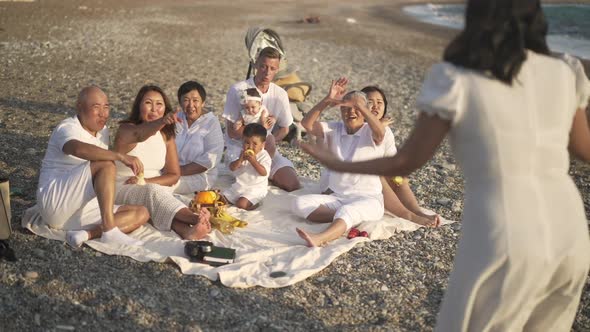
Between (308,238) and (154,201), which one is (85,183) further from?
(308,238)

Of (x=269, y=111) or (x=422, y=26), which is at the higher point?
(x=269, y=111)

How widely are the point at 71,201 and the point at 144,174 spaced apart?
2.58 feet

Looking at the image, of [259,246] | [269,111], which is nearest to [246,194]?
[259,246]

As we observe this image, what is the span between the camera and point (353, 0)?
2903 cm

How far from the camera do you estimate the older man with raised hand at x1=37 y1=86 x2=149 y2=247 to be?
5.17 m

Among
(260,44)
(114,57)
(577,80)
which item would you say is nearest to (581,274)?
(577,80)

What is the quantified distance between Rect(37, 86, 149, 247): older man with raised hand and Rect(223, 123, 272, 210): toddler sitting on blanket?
107 centimetres


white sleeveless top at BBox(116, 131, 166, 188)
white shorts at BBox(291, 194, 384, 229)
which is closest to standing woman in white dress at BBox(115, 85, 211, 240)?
white sleeveless top at BBox(116, 131, 166, 188)

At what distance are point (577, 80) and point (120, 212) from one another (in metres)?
3.70

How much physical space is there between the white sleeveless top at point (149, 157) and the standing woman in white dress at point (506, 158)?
3.10m

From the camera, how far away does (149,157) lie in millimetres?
5871

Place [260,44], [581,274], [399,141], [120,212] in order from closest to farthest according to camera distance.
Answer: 1. [581,274]
2. [120,212]
3. [260,44]
4. [399,141]

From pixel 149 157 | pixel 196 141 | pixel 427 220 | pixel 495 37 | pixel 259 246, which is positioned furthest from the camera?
pixel 196 141

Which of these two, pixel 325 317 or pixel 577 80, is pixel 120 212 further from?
pixel 577 80
